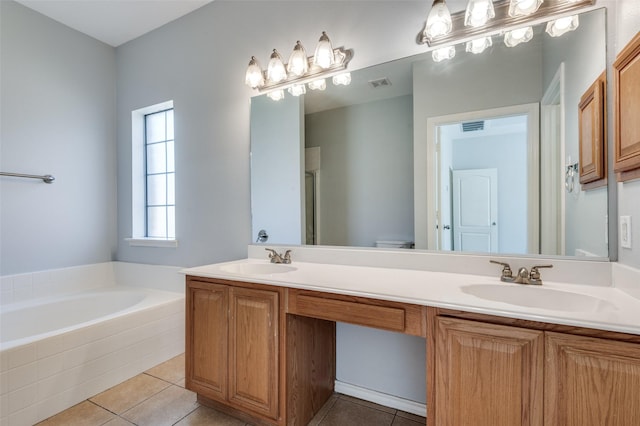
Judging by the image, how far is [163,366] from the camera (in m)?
2.16

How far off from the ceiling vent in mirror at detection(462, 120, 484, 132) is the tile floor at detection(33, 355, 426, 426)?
1.56 metres

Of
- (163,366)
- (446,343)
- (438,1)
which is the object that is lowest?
(163,366)

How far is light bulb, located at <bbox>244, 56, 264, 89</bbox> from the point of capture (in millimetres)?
1983

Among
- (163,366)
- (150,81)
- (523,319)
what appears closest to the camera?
(523,319)

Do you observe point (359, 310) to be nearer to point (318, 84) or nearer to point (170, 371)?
point (318, 84)

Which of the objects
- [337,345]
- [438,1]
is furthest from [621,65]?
[337,345]

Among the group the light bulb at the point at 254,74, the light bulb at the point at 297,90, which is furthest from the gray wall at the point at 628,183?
the light bulb at the point at 254,74

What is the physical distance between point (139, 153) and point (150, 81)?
0.70 meters

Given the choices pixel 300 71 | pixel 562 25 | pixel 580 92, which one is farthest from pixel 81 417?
pixel 562 25

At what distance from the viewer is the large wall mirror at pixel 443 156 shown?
1.31 m

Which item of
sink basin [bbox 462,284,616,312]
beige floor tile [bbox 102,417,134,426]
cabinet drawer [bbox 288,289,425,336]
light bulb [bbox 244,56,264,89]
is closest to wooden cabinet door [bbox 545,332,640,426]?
sink basin [bbox 462,284,616,312]

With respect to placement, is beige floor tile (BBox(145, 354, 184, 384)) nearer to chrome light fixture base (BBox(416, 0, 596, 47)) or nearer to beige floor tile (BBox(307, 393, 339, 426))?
beige floor tile (BBox(307, 393, 339, 426))

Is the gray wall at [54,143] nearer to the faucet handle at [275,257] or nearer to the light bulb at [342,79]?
the faucet handle at [275,257]

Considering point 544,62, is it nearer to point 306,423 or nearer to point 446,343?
point 446,343
